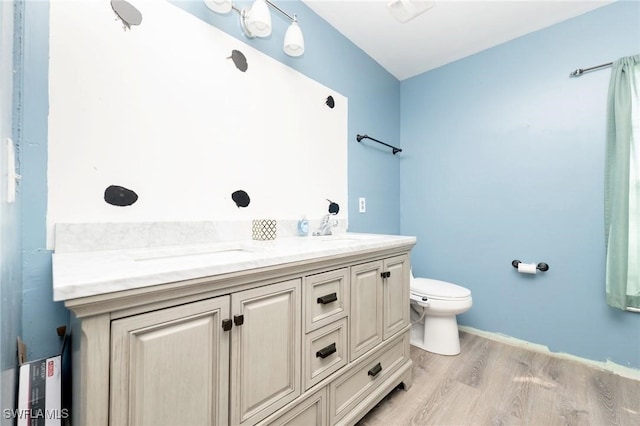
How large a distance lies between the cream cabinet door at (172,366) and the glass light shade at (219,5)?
1.23 m

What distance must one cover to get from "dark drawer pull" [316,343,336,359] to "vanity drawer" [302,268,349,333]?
0.10 meters

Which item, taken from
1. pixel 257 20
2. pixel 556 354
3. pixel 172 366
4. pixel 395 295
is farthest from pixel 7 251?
pixel 556 354

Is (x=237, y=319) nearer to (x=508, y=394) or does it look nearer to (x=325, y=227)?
(x=325, y=227)

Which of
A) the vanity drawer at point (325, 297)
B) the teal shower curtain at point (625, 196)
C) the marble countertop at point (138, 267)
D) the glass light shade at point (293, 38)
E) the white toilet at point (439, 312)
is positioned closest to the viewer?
the marble countertop at point (138, 267)

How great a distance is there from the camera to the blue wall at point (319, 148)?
0.84m

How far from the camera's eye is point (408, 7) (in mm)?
1646

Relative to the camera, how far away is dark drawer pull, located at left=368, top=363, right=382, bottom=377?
1286mm

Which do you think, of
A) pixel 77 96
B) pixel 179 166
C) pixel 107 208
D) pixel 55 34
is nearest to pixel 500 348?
pixel 179 166

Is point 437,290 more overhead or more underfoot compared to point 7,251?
more underfoot

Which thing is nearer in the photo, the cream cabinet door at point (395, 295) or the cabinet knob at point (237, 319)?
the cabinet knob at point (237, 319)

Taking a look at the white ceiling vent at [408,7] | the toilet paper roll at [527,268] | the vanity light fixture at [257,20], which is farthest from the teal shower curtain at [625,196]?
the vanity light fixture at [257,20]

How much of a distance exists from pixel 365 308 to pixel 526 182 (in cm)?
168

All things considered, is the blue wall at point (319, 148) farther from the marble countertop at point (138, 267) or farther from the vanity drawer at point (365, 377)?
the vanity drawer at point (365, 377)

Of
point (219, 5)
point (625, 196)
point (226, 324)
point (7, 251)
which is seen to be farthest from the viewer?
point (625, 196)
